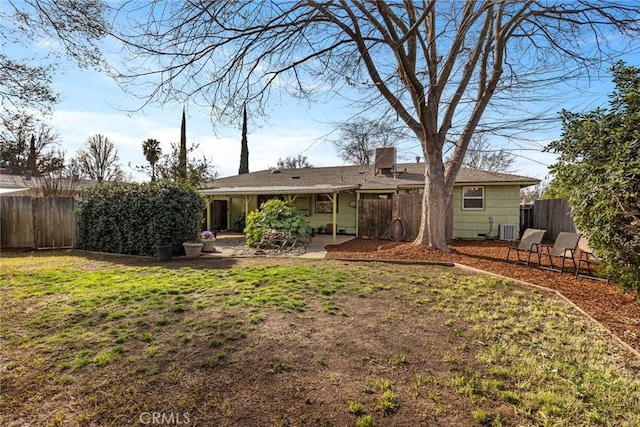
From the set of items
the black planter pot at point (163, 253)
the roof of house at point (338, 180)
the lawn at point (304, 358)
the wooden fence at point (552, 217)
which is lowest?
the lawn at point (304, 358)

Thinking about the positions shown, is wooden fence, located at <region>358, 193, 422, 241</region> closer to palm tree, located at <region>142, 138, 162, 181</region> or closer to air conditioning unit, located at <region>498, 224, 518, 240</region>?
air conditioning unit, located at <region>498, 224, 518, 240</region>

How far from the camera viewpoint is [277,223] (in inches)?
432

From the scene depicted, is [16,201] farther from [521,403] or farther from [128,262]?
[521,403]

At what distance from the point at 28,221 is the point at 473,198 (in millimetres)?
A: 16932

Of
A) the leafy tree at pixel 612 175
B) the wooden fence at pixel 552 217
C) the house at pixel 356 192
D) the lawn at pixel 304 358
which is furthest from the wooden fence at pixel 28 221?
the wooden fence at pixel 552 217

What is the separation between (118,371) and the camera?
111 inches

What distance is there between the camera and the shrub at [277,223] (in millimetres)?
10891

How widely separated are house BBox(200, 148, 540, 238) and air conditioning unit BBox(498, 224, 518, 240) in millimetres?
37

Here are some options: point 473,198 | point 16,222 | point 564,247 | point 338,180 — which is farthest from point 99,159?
point 564,247

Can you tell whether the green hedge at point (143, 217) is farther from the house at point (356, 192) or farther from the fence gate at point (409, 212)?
the fence gate at point (409, 212)

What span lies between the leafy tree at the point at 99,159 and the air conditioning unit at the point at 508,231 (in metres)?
34.3

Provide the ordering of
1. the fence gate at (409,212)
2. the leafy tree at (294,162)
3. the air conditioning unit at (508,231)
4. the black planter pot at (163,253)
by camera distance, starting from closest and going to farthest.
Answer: the black planter pot at (163,253), the fence gate at (409,212), the air conditioning unit at (508,231), the leafy tree at (294,162)

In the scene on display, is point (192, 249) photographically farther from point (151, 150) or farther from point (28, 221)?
point (151, 150)

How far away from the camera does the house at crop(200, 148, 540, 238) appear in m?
13.2
